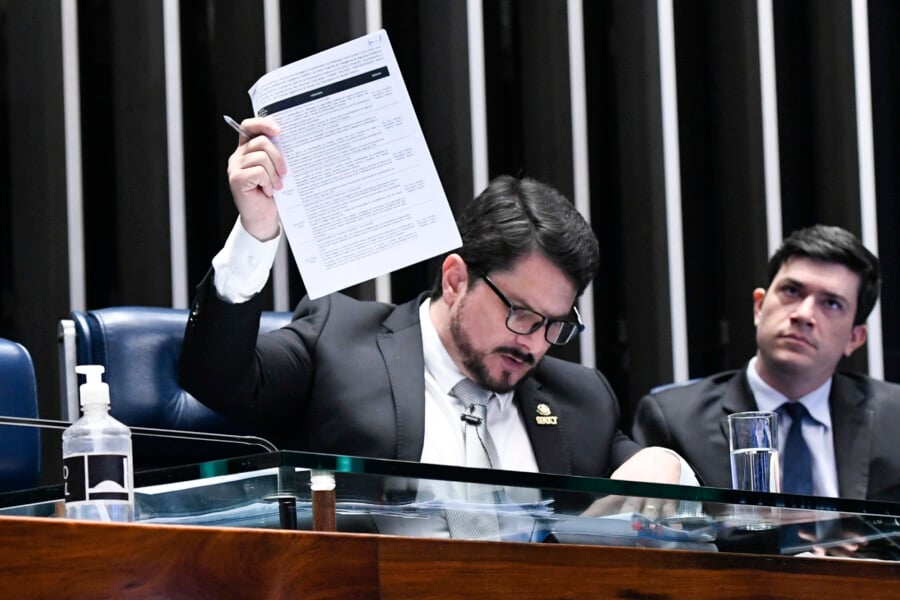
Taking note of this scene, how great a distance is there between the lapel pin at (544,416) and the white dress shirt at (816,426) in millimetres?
687

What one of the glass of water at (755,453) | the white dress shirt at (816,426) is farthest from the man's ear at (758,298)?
the glass of water at (755,453)

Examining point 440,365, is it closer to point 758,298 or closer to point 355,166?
point 355,166

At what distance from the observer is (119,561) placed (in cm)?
109

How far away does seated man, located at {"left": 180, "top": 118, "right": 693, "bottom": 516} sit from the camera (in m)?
2.35

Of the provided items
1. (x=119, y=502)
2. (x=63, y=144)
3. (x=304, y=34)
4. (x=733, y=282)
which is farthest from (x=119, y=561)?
(x=733, y=282)

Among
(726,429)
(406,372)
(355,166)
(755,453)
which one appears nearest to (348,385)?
(406,372)

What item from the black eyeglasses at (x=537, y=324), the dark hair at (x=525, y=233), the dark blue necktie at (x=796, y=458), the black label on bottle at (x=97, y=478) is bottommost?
the dark blue necktie at (x=796, y=458)

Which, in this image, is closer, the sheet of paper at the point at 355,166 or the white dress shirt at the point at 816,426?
the sheet of paper at the point at 355,166

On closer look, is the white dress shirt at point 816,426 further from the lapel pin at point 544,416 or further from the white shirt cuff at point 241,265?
the white shirt cuff at point 241,265

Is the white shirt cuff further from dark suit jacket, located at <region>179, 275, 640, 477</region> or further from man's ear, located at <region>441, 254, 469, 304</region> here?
man's ear, located at <region>441, 254, 469, 304</region>

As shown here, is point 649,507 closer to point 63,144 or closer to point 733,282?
point 63,144

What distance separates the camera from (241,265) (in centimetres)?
209

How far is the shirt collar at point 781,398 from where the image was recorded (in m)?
3.14

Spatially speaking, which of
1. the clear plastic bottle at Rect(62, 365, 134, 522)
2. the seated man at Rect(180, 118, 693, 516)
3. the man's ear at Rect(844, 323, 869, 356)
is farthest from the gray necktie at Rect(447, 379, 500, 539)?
the man's ear at Rect(844, 323, 869, 356)
